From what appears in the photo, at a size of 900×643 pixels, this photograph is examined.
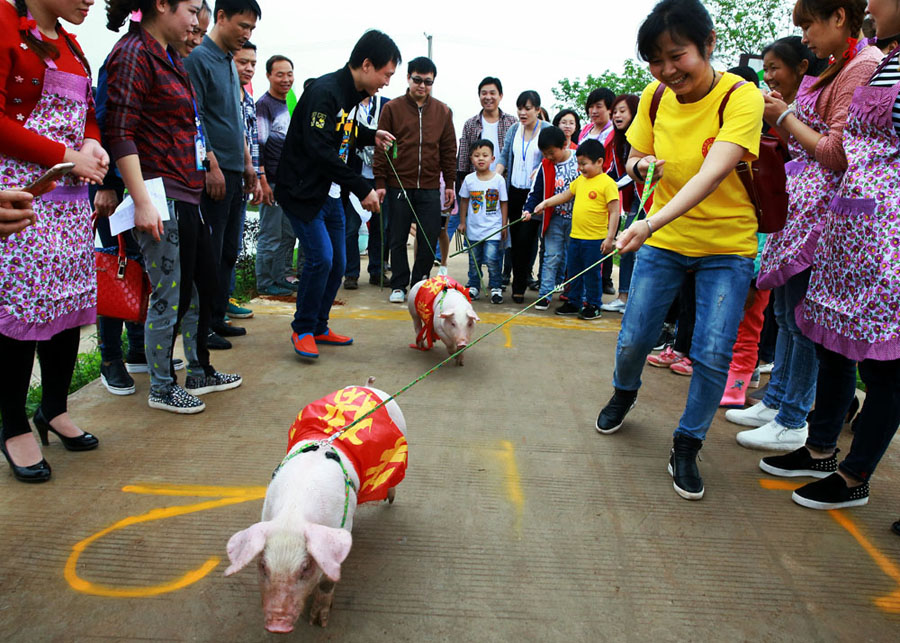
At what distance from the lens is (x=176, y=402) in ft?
11.0

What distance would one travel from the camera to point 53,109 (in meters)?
2.42

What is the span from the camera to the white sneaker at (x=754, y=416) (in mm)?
3613

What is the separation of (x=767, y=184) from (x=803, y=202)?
40 centimetres

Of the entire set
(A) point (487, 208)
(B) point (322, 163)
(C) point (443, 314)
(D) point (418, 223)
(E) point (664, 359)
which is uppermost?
(B) point (322, 163)

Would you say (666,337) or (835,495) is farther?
(666,337)

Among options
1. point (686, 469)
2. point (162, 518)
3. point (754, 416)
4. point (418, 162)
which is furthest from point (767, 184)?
point (418, 162)

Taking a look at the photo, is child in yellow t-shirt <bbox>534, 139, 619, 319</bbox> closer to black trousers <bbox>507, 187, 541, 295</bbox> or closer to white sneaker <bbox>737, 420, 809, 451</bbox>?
black trousers <bbox>507, 187, 541, 295</bbox>

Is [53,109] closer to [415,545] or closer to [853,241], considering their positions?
[415,545]

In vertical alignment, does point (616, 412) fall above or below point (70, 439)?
above

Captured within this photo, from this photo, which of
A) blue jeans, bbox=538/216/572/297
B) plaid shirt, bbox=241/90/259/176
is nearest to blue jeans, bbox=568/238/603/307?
blue jeans, bbox=538/216/572/297

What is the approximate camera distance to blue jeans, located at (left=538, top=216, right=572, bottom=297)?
6555mm

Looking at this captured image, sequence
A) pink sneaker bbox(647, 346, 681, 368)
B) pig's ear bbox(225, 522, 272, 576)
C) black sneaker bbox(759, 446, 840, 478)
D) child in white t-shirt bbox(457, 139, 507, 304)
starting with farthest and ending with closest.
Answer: child in white t-shirt bbox(457, 139, 507, 304)
pink sneaker bbox(647, 346, 681, 368)
black sneaker bbox(759, 446, 840, 478)
pig's ear bbox(225, 522, 272, 576)

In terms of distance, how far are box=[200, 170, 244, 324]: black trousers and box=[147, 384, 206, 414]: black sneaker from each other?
0.77 m

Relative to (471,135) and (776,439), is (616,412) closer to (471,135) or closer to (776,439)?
(776,439)
